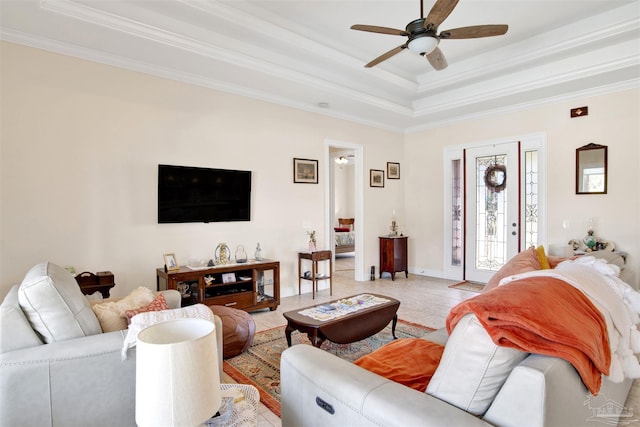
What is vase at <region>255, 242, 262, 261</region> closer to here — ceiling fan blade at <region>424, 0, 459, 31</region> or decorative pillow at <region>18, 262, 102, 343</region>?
decorative pillow at <region>18, 262, 102, 343</region>

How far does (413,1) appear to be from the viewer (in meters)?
3.51

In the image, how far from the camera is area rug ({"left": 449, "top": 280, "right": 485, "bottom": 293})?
5486 millimetres

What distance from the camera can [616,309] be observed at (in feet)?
5.18

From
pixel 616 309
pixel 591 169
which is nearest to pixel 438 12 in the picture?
pixel 616 309

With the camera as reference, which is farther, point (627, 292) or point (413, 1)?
point (413, 1)

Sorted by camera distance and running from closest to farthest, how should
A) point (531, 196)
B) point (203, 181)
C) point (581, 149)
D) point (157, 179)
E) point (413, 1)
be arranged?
point (413, 1), point (157, 179), point (203, 181), point (581, 149), point (531, 196)

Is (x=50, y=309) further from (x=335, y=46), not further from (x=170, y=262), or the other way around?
(x=335, y=46)

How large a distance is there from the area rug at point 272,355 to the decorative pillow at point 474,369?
142cm

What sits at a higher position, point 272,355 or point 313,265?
point 313,265

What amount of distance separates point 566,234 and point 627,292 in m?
3.74

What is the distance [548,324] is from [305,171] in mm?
4395

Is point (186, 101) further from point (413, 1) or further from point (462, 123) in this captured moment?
point (462, 123)

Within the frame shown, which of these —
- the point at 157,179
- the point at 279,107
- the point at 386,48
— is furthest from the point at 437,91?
the point at 157,179

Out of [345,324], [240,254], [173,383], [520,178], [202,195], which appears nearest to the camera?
[173,383]
